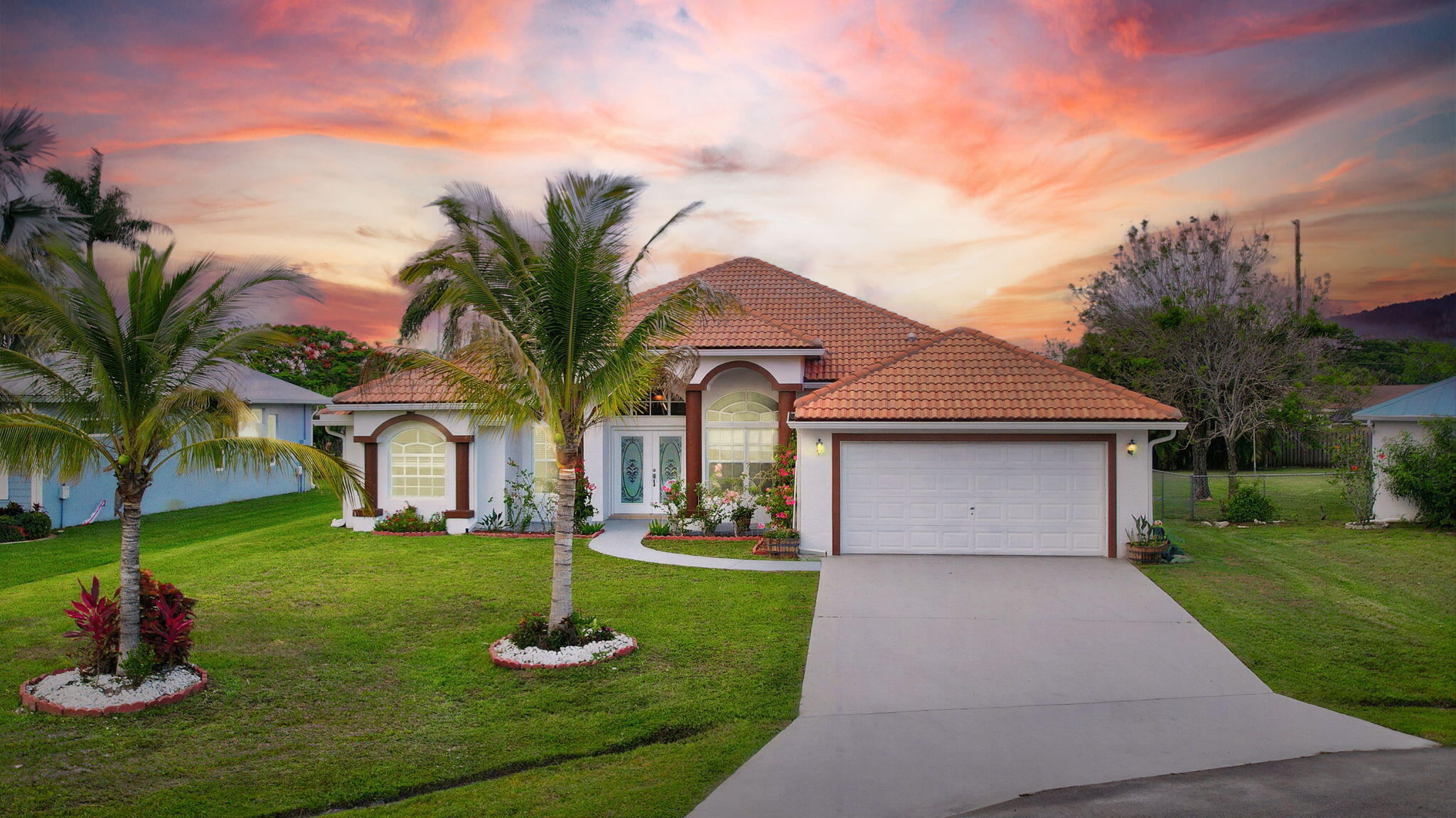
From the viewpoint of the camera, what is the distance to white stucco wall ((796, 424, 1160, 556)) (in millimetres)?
13219

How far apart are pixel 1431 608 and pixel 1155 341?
13725 mm

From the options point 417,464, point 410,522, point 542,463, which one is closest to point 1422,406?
point 542,463

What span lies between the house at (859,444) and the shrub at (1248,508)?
6.01 m

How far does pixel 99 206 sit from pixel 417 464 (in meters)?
17.3

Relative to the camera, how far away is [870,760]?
587 centimetres

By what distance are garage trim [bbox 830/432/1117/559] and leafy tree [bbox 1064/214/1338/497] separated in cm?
902

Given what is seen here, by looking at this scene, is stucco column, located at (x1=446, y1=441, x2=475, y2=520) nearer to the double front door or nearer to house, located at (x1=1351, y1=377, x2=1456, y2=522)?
the double front door

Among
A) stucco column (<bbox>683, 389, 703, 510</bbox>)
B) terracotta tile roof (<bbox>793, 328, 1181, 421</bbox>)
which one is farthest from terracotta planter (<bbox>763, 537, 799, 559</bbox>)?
stucco column (<bbox>683, 389, 703, 510</bbox>)

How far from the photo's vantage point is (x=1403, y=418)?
1708 centimetres

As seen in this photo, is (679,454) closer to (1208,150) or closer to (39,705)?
(39,705)

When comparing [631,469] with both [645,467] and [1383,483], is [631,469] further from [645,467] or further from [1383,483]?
[1383,483]

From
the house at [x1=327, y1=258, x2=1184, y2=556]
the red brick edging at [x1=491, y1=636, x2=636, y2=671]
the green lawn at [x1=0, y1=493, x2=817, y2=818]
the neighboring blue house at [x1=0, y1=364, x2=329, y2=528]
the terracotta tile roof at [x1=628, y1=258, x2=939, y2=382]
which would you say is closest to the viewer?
the green lawn at [x1=0, y1=493, x2=817, y2=818]

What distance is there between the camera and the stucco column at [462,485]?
16531 mm

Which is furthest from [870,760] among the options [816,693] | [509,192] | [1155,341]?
[1155,341]
